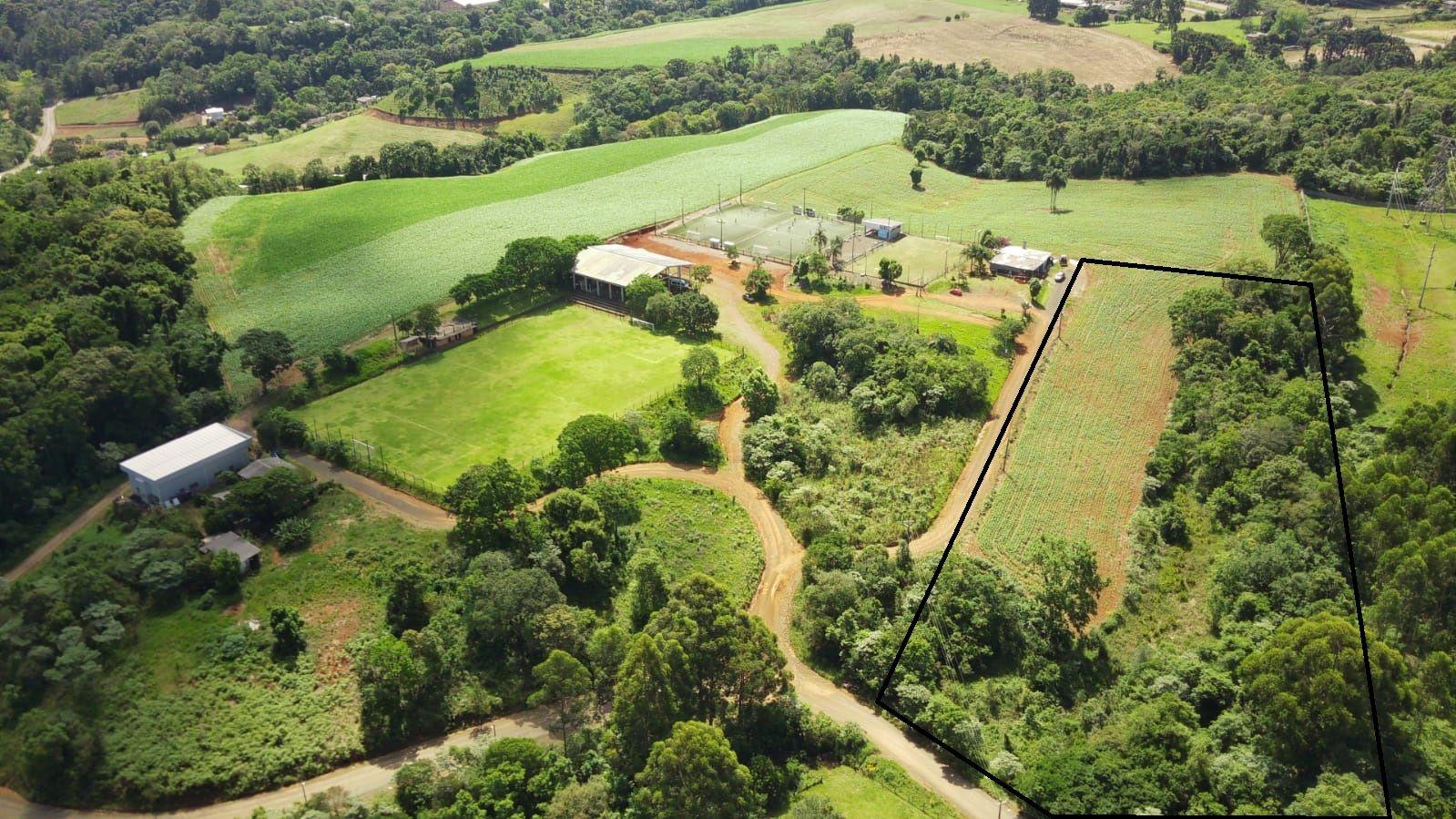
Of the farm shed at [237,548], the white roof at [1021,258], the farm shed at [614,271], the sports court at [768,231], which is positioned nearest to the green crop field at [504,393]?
the farm shed at [614,271]

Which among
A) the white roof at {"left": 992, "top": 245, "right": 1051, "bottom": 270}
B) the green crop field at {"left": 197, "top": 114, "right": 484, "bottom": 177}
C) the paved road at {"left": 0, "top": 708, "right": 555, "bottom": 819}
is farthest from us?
the green crop field at {"left": 197, "top": 114, "right": 484, "bottom": 177}

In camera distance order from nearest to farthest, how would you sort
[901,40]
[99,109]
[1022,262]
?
[1022,262] → [99,109] → [901,40]

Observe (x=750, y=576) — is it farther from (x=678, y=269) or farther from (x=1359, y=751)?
(x=678, y=269)

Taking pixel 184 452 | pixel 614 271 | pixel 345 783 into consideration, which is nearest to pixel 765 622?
pixel 345 783

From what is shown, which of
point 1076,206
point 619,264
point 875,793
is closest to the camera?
point 875,793

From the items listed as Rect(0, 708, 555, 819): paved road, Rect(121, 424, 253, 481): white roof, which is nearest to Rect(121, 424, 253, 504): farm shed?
Rect(121, 424, 253, 481): white roof

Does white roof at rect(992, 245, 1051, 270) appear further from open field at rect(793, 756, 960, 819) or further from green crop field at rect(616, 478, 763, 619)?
open field at rect(793, 756, 960, 819)

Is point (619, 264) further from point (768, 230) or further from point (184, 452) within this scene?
point (184, 452)
